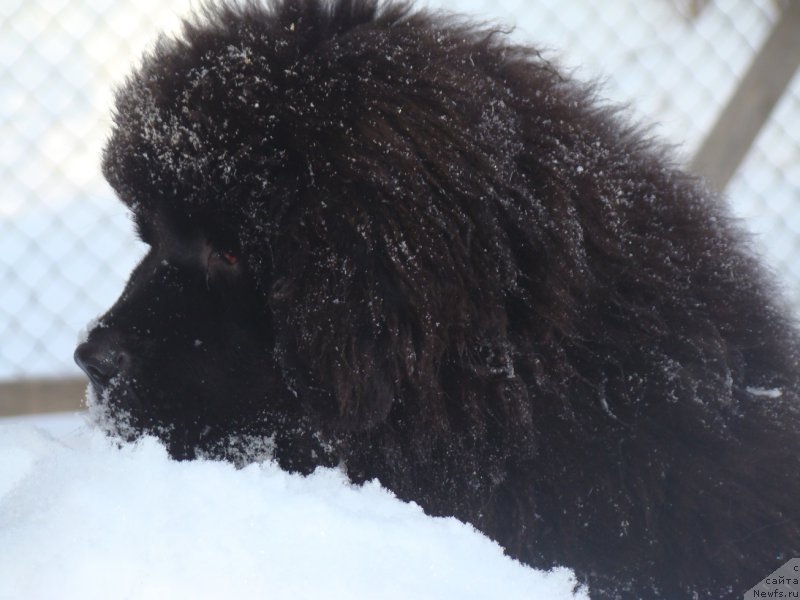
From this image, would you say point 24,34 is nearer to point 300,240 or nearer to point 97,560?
point 300,240

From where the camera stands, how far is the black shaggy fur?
1.56 m

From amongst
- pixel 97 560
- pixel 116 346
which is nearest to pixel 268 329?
pixel 116 346

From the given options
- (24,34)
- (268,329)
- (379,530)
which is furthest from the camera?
(24,34)

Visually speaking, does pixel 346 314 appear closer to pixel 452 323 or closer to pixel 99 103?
pixel 452 323

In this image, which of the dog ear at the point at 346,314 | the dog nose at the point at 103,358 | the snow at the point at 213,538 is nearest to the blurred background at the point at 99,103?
the dog nose at the point at 103,358

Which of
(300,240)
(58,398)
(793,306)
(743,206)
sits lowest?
(743,206)

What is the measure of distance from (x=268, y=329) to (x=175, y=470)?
422 mm

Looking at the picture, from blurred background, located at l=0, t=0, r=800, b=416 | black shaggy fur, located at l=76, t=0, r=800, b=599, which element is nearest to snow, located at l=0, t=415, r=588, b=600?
black shaggy fur, located at l=76, t=0, r=800, b=599

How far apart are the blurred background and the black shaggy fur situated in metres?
1.55

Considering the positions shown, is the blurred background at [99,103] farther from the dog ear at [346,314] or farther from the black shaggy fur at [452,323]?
the dog ear at [346,314]

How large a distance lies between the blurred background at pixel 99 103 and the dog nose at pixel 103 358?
1497 millimetres

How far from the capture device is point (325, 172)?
5.19 feet

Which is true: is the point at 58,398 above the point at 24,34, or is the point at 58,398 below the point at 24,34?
below

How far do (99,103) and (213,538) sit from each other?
2514 mm
